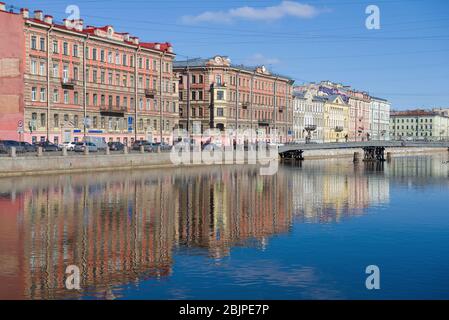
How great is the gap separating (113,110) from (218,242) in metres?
58.1

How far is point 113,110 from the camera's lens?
265ft

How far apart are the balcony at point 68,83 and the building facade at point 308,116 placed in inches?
2633

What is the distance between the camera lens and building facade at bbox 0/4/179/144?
66438mm

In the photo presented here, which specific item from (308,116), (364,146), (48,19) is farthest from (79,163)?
(308,116)

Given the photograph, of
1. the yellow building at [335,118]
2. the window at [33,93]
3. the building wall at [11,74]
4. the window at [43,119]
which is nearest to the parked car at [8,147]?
the building wall at [11,74]

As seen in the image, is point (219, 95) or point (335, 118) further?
point (335, 118)

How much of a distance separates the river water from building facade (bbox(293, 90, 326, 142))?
302 ft

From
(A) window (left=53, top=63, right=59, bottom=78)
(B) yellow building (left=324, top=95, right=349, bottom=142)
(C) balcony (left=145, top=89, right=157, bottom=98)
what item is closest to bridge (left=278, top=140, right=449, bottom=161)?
(C) balcony (left=145, top=89, right=157, bottom=98)

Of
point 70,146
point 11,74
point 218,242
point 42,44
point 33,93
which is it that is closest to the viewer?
point 218,242

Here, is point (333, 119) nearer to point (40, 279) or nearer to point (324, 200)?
point (324, 200)

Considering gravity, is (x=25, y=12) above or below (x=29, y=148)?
above

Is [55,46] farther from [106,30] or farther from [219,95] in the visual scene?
[219,95]

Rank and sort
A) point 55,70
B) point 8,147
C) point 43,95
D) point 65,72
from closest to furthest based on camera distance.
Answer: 1. point 8,147
2. point 43,95
3. point 55,70
4. point 65,72
